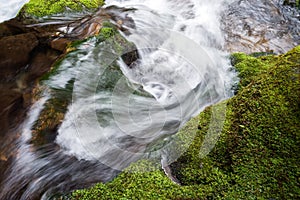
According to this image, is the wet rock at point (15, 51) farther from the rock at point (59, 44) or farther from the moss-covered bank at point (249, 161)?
the moss-covered bank at point (249, 161)

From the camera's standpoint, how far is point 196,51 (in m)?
6.11

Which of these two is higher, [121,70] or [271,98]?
[271,98]

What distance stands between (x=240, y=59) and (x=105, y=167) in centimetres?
358

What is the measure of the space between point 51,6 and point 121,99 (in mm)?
3984

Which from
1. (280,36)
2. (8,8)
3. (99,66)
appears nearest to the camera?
(99,66)

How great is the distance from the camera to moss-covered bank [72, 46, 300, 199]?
2.63 m

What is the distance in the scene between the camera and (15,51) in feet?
18.1

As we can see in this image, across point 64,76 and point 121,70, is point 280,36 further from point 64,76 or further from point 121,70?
point 64,76

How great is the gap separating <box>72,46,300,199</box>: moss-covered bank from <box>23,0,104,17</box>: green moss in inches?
215

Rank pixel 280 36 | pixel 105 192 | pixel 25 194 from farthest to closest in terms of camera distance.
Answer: pixel 280 36, pixel 25 194, pixel 105 192

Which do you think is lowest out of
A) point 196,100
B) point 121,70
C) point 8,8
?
point 196,100

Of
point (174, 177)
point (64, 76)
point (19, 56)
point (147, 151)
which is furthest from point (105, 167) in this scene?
point (19, 56)

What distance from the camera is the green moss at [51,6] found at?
6.86 m

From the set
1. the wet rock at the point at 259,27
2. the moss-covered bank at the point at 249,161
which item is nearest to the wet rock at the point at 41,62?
the moss-covered bank at the point at 249,161
